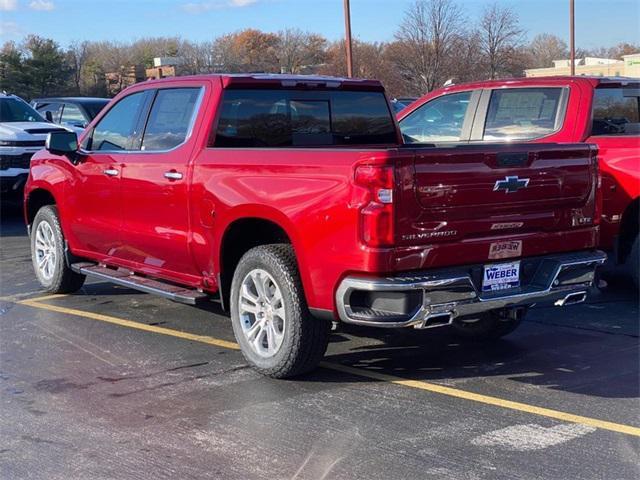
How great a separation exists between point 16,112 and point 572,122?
10.7 meters

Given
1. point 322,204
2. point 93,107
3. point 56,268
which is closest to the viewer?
point 322,204

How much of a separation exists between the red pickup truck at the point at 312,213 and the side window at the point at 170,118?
0.02 meters

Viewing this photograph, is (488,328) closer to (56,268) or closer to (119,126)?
(119,126)

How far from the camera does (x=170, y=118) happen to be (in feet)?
21.1

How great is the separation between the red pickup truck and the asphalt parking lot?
40 centimetres

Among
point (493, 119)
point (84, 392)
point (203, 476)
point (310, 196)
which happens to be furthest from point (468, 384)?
point (493, 119)

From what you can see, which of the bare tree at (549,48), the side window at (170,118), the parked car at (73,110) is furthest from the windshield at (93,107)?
the bare tree at (549,48)

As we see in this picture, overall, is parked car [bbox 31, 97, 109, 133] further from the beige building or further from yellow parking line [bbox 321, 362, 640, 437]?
the beige building

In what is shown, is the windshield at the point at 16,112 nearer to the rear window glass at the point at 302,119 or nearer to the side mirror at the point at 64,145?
the side mirror at the point at 64,145

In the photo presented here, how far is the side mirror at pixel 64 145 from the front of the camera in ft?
23.6

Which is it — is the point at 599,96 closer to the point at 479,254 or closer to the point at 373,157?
the point at 479,254

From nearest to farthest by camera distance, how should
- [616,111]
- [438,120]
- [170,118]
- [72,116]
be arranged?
[170,118], [616,111], [438,120], [72,116]

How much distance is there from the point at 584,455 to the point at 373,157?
1884mm

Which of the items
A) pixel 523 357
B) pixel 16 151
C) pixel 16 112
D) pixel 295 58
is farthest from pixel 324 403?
pixel 295 58
